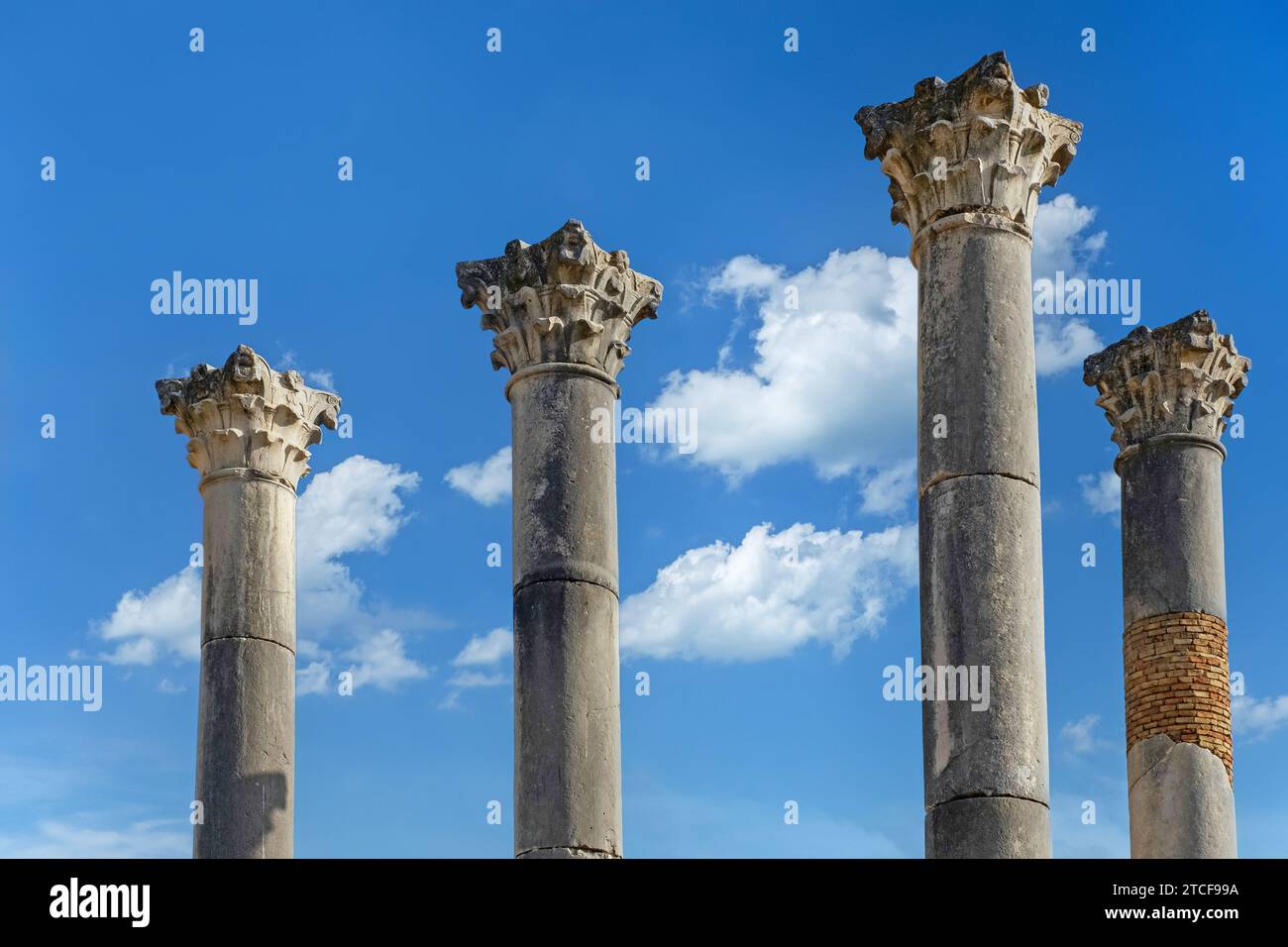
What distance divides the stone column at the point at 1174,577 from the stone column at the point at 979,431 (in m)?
5.21

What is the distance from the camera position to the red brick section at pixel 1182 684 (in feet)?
87.9

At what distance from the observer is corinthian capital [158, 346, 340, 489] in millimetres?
28141

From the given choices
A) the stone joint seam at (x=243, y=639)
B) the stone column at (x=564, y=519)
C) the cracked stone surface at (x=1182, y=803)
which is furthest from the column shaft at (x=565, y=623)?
the cracked stone surface at (x=1182, y=803)

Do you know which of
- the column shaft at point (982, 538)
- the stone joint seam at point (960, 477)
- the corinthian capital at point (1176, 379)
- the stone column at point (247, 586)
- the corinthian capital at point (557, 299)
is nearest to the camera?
the column shaft at point (982, 538)

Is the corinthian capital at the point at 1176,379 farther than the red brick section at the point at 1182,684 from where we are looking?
Yes

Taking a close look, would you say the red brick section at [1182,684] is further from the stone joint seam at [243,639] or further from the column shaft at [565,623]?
the stone joint seam at [243,639]

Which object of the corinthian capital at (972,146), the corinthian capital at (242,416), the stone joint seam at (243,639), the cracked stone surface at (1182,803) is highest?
the corinthian capital at (972,146)

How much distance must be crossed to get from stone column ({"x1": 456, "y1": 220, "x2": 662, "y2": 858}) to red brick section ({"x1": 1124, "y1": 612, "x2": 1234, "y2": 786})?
644 cm

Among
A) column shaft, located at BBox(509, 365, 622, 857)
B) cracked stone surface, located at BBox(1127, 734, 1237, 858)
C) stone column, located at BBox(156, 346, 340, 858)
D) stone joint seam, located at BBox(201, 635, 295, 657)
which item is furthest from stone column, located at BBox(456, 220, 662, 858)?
cracked stone surface, located at BBox(1127, 734, 1237, 858)

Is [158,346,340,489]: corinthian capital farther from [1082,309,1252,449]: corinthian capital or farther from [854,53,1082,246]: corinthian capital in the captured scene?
[1082,309,1252,449]: corinthian capital

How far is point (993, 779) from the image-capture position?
20672 millimetres
